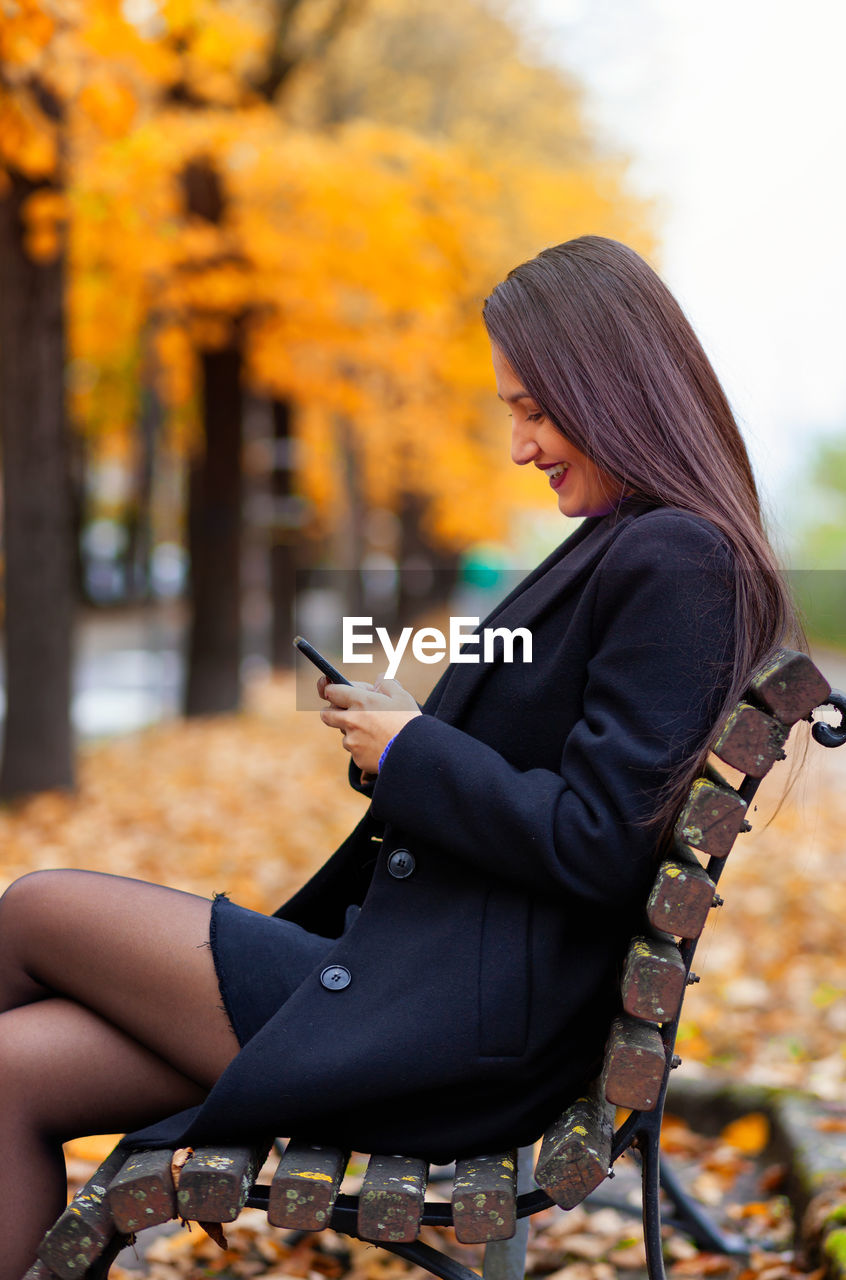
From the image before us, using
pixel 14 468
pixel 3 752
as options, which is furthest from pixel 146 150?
pixel 3 752

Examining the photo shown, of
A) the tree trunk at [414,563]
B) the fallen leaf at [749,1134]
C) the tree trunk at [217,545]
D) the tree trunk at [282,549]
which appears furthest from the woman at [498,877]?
the tree trunk at [414,563]

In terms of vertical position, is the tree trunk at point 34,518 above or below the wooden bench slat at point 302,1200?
above

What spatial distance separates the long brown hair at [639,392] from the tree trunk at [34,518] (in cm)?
564

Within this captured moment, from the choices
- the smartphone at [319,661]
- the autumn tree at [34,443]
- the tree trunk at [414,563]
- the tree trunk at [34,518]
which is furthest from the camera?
the tree trunk at [414,563]

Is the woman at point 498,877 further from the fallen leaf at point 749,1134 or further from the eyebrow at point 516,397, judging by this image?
the fallen leaf at point 749,1134

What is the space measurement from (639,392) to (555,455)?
159mm

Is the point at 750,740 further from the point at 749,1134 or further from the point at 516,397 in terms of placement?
the point at 749,1134

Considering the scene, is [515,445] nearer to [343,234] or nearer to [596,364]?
[596,364]

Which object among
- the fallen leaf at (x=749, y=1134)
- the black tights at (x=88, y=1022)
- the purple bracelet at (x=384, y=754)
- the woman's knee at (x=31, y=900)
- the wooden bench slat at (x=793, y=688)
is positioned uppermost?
the wooden bench slat at (x=793, y=688)

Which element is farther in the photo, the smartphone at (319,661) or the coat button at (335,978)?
the smartphone at (319,661)

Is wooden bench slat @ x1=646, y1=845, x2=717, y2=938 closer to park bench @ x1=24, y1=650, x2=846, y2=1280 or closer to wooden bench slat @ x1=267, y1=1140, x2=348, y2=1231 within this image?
park bench @ x1=24, y1=650, x2=846, y2=1280

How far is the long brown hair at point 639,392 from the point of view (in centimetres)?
187

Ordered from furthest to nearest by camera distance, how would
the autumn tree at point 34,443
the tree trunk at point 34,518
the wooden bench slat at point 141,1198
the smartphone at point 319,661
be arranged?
the tree trunk at point 34,518
the autumn tree at point 34,443
the smartphone at point 319,661
the wooden bench slat at point 141,1198

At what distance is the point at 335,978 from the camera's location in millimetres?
1843
